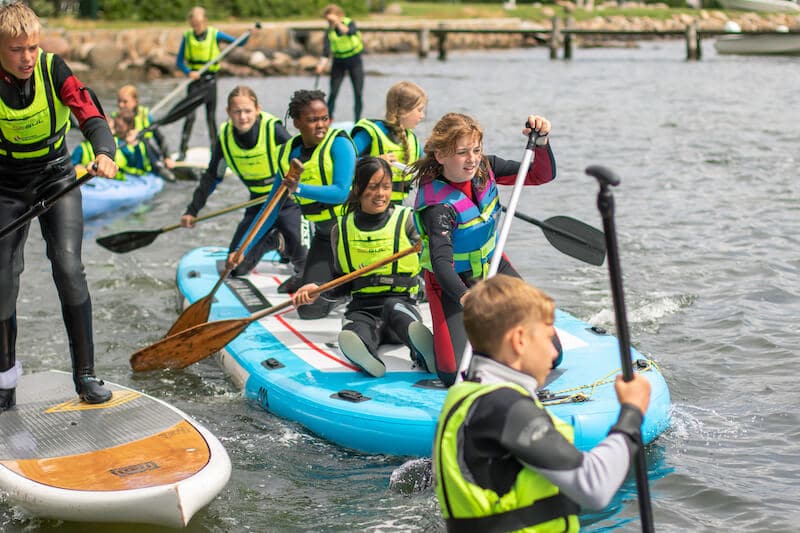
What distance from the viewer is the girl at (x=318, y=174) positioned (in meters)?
5.66

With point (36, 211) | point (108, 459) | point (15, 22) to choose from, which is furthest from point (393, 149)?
point (108, 459)

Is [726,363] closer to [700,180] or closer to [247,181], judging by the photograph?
[247,181]

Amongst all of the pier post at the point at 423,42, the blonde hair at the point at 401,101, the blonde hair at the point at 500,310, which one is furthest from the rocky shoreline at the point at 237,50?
the blonde hair at the point at 500,310

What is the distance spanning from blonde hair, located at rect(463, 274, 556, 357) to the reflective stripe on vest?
1887mm

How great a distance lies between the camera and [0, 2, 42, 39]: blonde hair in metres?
3.88

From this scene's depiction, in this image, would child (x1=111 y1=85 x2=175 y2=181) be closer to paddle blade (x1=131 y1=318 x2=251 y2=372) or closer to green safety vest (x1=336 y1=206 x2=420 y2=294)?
paddle blade (x1=131 y1=318 x2=251 y2=372)

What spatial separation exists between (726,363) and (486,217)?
2.10 m

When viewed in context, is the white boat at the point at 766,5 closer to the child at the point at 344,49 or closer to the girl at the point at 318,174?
the child at the point at 344,49

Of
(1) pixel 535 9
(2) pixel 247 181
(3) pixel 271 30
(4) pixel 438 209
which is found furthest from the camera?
(1) pixel 535 9

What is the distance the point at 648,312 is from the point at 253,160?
267 cm

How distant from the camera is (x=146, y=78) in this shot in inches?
891

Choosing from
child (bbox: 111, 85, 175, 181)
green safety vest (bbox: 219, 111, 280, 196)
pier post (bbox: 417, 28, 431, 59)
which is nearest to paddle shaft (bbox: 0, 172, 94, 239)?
green safety vest (bbox: 219, 111, 280, 196)

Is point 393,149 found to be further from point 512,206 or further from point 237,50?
point 237,50

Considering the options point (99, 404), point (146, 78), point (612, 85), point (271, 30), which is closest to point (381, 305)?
point (99, 404)
